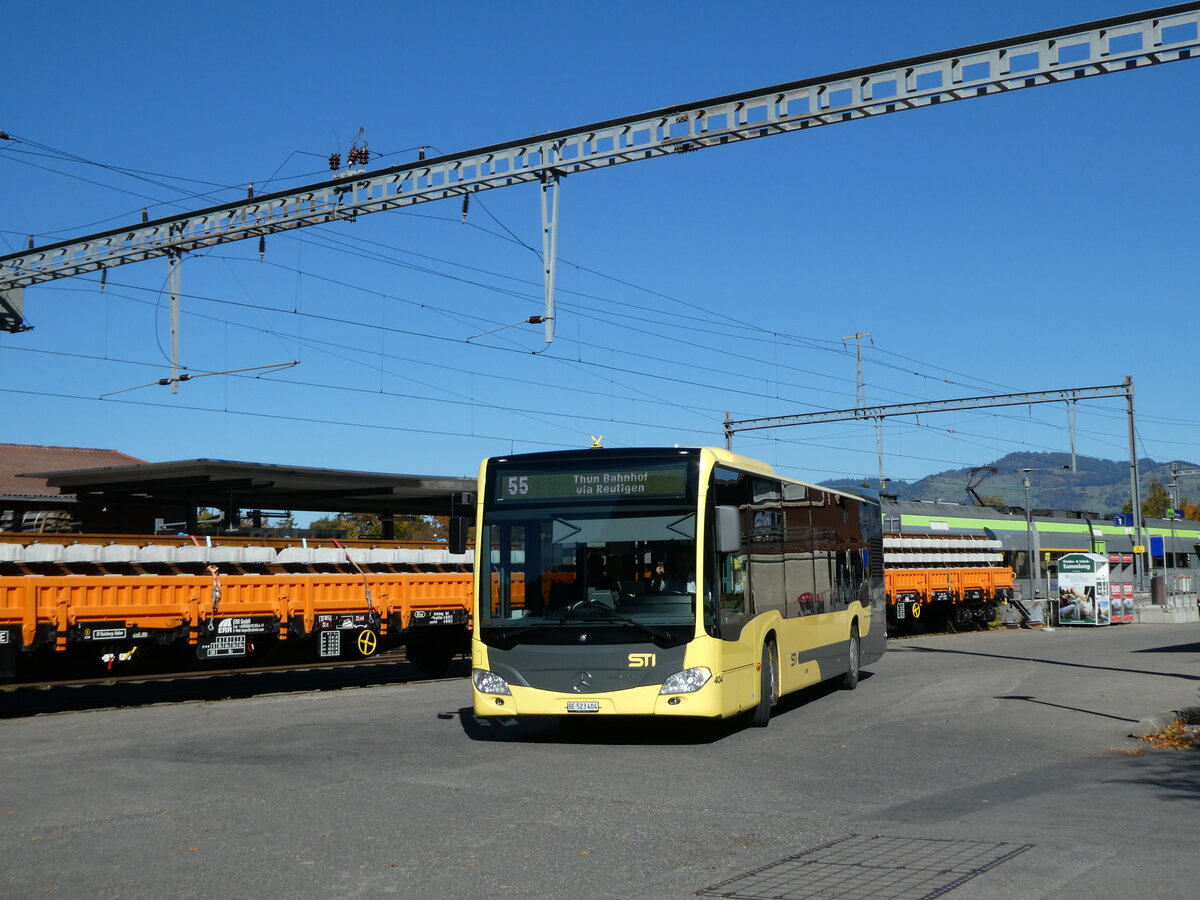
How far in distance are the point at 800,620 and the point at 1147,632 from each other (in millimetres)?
24708

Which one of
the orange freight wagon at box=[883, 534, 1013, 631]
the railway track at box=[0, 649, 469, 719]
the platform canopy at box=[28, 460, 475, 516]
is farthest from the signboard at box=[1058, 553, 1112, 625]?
the railway track at box=[0, 649, 469, 719]

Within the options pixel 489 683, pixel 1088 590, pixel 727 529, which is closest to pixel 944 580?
pixel 1088 590

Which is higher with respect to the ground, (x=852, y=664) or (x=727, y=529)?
(x=727, y=529)

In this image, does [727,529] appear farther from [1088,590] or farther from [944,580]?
[1088,590]

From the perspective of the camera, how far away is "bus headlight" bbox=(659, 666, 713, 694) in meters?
12.0

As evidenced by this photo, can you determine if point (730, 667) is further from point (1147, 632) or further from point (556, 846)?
point (1147, 632)

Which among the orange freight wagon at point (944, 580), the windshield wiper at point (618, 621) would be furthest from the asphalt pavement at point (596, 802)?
the orange freight wagon at point (944, 580)

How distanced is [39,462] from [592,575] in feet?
125

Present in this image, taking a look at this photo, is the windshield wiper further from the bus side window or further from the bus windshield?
the bus side window

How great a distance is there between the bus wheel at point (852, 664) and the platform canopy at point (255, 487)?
11251 millimetres

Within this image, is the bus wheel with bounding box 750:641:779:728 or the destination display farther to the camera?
the bus wheel with bounding box 750:641:779:728

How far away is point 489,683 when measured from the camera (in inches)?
496

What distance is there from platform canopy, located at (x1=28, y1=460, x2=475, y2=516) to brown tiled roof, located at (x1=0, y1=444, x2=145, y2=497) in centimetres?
379

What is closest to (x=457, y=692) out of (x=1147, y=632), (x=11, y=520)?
(x=11, y=520)
